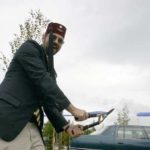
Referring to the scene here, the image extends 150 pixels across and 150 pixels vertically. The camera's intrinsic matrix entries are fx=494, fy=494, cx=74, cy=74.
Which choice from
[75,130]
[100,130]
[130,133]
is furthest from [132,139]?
[75,130]

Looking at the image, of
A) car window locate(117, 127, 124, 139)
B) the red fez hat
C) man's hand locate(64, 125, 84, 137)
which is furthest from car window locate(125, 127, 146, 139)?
man's hand locate(64, 125, 84, 137)

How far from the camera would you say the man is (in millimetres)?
3348

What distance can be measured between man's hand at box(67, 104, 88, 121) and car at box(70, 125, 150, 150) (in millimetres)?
9769

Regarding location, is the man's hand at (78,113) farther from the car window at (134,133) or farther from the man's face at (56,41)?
the car window at (134,133)

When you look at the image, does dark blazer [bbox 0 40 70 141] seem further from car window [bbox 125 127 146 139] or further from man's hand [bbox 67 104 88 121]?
car window [bbox 125 127 146 139]

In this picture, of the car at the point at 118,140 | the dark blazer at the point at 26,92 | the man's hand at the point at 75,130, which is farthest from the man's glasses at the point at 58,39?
the car at the point at 118,140

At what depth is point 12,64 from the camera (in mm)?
3555

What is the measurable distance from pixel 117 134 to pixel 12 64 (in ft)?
33.4

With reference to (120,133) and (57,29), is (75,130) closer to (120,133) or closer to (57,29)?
(57,29)

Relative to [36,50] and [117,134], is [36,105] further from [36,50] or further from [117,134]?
[117,134]

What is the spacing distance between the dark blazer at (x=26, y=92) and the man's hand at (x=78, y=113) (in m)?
0.04

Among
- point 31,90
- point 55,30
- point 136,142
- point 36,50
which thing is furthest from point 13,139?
point 136,142

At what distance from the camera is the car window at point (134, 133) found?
13172 millimetres

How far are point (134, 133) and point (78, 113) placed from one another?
10228 mm
